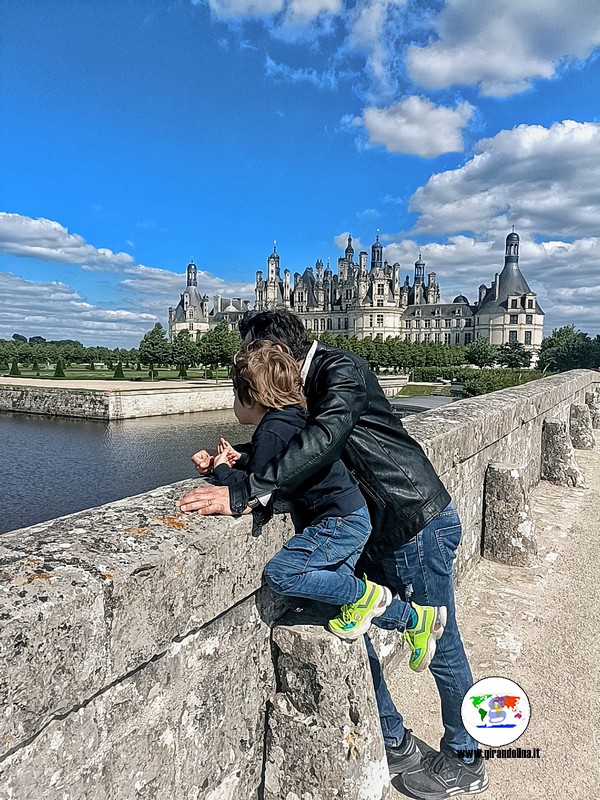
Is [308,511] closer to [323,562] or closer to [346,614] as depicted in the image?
[323,562]

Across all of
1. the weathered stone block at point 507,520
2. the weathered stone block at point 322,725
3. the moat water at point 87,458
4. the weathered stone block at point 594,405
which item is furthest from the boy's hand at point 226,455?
the weathered stone block at point 594,405

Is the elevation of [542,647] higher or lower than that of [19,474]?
higher

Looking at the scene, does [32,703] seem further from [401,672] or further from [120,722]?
[401,672]

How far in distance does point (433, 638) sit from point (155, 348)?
179ft

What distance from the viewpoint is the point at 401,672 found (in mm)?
2793

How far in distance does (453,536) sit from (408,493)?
27 centimetres

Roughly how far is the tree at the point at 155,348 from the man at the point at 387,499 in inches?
2103

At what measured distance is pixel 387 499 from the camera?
1.88m

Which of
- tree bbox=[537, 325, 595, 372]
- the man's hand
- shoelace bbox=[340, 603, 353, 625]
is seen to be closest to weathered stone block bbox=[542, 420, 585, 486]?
shoelace bbox=[340, 603, 353, 625]

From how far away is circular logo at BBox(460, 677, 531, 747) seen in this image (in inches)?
85.7

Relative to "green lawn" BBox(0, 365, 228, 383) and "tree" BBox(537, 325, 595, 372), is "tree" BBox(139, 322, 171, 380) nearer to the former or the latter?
"green lawn" BBox(0, 365, 228, 383)

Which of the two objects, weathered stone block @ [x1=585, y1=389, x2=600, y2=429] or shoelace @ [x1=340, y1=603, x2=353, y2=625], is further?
weathered stone block @ [x1=585, y1=389, x2=600, y2=429]

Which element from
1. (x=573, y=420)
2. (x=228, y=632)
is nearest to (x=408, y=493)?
(x=228, y=632)

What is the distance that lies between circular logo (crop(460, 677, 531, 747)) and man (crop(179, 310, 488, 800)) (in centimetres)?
7
